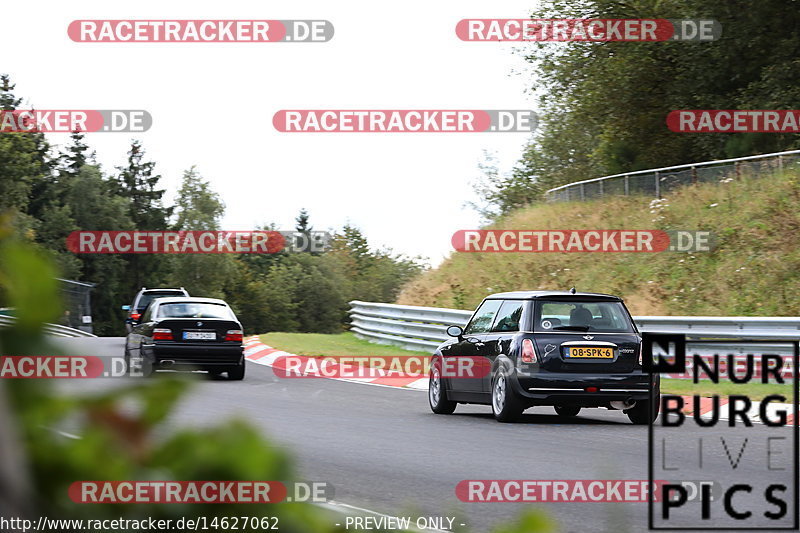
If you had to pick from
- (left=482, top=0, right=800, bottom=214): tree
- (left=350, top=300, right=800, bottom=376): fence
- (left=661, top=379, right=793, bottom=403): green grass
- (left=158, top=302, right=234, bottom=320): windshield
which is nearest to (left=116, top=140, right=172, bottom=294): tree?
(left=482, top=0, right=800, bottom=214): tree

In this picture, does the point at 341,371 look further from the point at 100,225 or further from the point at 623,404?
the point at 100,225

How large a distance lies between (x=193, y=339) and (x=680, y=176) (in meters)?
14.5

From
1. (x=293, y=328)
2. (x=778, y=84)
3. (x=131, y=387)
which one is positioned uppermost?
(x=778, y=84)

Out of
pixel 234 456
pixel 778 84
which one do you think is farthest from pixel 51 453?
pixel 778 84

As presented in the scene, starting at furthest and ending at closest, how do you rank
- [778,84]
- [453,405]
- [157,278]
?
[157,278]
[778,84]
[453,405]

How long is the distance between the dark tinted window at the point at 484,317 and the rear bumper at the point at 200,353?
6469 mm

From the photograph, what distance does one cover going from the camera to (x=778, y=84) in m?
33.5

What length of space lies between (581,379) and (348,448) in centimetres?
349

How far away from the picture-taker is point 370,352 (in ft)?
85.2

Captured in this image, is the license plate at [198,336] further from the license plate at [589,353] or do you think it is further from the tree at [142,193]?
the tree at [142,193]

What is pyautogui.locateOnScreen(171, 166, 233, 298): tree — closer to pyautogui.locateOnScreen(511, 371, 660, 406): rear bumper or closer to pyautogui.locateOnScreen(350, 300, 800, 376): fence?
pyautogui.locateOnScreen(350, 300, 800, 376): fence

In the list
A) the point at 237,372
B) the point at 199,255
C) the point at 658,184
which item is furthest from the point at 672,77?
the point at 199,255

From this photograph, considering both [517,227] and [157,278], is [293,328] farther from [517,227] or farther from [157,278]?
[517,227]

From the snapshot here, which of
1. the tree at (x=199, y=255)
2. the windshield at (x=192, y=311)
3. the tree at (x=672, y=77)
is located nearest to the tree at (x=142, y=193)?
the tree at (x=199, y=255)
